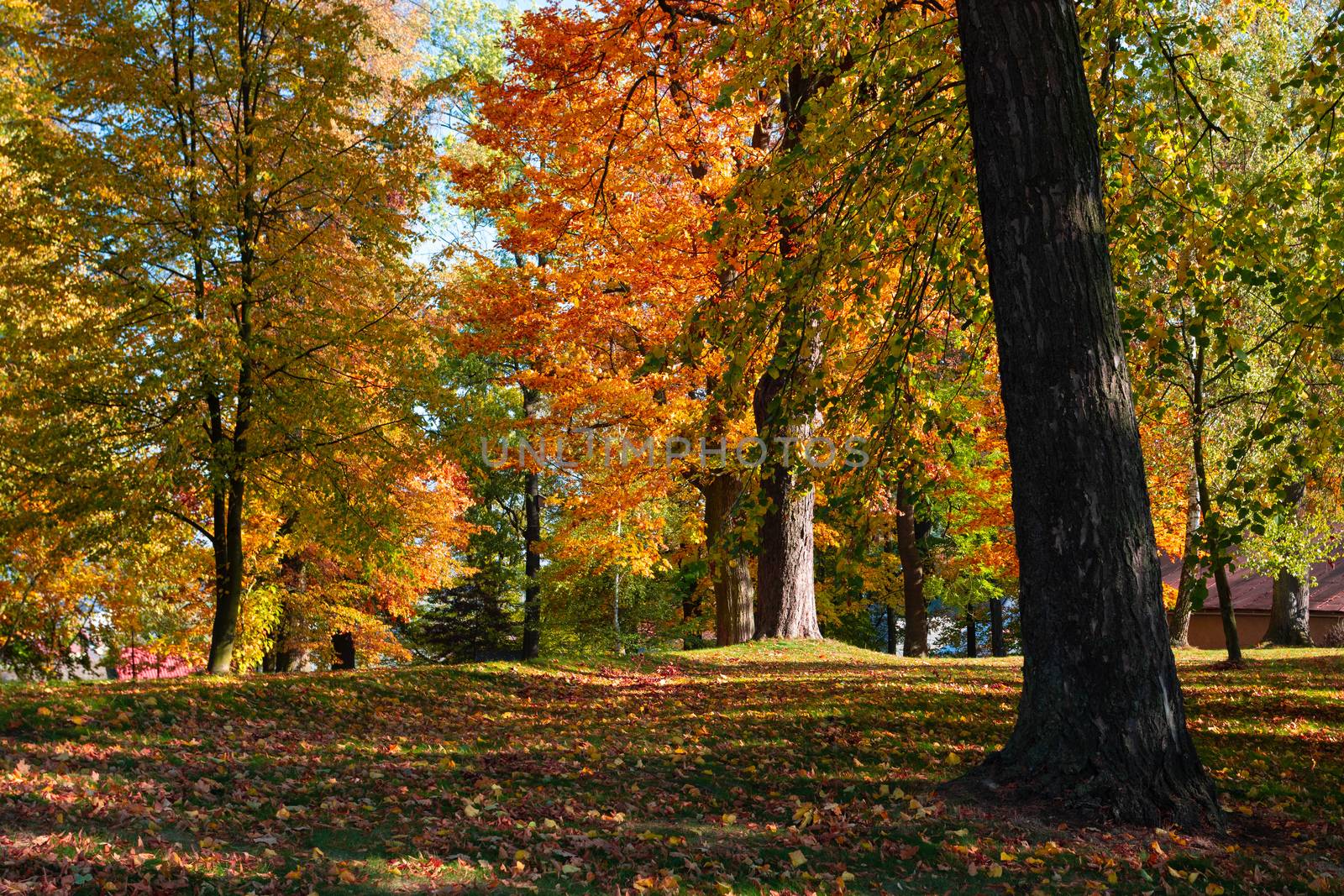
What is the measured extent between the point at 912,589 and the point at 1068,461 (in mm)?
19334

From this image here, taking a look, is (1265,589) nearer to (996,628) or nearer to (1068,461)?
(996,628)

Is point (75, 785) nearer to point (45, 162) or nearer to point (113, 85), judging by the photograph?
point (45, 162)

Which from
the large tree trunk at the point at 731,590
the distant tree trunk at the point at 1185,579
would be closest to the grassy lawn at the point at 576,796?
the distant tree trunk at the point at 1185,579

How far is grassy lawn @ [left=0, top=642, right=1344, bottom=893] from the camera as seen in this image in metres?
3.65

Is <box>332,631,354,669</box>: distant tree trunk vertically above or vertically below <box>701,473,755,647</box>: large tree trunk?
below

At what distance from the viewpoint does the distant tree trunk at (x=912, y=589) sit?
22.4 meters

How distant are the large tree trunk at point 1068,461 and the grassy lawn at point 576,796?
342 millimetres

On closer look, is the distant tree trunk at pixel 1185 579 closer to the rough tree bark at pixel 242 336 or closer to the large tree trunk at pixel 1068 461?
the large tree trunk at pixel 1068 461

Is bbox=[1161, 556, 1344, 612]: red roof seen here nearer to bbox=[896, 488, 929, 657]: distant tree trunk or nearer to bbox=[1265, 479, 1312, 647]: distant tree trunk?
bbox=[1265, 479, 1312, 647]: distant tree trunk

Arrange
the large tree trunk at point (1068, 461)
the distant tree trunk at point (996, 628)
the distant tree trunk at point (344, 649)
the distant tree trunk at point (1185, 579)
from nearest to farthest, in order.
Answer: the large tree trunk at point (1068, 461) < the distant tree trunk at point (1185, 579) < the distant tree trunk at point (344, 649) < the distant tree trunk at point (996, 628)

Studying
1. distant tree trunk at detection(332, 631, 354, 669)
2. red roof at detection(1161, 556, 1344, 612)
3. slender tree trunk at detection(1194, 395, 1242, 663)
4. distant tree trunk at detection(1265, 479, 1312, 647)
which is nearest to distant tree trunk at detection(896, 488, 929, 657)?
red roof at detection(1161, 556, 1344, 612)

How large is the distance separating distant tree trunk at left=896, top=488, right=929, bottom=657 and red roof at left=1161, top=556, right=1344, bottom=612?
6.45 m

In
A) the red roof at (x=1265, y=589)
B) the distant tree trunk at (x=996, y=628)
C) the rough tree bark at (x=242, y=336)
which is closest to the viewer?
the rough tree bark at (x=242, y=336)

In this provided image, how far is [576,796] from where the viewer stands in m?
4.95
